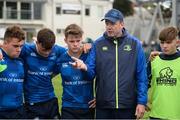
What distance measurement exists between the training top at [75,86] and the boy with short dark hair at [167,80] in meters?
0.91

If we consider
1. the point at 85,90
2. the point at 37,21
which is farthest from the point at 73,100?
the point at 37,21

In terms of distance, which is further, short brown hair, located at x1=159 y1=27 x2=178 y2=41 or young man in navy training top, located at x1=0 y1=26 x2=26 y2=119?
short brown hair, located at x1=159 y1=27 x2=178 y2=41

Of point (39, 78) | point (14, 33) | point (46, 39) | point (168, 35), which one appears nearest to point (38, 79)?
point (39, 78)

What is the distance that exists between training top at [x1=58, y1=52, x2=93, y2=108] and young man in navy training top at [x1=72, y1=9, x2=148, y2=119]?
149 mm

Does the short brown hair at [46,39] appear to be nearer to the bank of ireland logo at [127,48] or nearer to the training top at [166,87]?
the bank of ireland logo at [127,48]

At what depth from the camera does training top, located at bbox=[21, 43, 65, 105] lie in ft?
23.6

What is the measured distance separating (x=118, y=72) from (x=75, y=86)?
624 mm

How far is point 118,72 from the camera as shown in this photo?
269 inches

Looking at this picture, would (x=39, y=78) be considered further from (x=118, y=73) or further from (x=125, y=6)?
(x=125, y=6)

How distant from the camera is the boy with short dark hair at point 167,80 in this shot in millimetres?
6961

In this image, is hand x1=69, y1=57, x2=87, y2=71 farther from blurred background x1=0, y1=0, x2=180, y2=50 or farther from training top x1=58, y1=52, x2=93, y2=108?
blurred background x1=0, y1=0, x2=180, y2=50

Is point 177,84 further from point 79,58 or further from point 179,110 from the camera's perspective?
point 79,58

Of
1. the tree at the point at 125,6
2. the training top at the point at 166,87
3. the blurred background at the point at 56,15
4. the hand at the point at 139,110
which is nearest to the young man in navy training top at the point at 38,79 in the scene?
the hand at the point at 139,110

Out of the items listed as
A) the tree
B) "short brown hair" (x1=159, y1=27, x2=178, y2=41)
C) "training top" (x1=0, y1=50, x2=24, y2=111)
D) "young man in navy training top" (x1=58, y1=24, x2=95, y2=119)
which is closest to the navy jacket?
"young man in navy training top" (x1=58, y1=24, x2=95, y2=119)
